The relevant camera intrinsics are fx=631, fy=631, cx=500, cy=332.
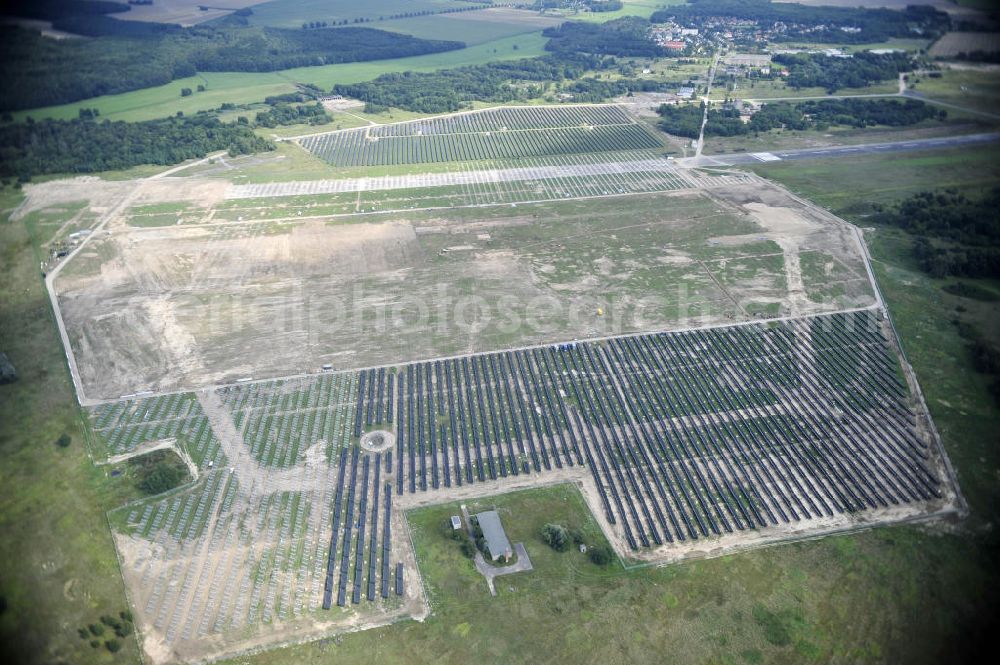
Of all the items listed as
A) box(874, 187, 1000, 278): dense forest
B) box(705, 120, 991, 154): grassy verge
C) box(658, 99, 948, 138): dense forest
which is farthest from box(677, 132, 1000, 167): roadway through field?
box(874, 187, 1000, 278): dense forest

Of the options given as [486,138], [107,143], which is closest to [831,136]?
[486,138]

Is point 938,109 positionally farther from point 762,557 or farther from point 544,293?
point 762,557

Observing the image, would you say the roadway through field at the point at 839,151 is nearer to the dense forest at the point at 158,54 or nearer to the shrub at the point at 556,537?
the shrub at the point at 556,537

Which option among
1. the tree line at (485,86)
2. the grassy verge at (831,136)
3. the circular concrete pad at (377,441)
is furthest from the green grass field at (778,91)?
the circular concrete pad at (377,441)

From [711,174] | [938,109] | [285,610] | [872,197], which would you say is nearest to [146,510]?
[285,610]

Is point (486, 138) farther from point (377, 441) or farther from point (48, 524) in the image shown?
point (48, 524)

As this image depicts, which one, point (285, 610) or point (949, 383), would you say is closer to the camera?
point (285, 610)

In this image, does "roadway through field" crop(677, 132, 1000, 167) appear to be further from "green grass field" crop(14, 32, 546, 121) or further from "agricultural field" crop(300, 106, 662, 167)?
"green grass field" crop(14, 32, 546, 121)
